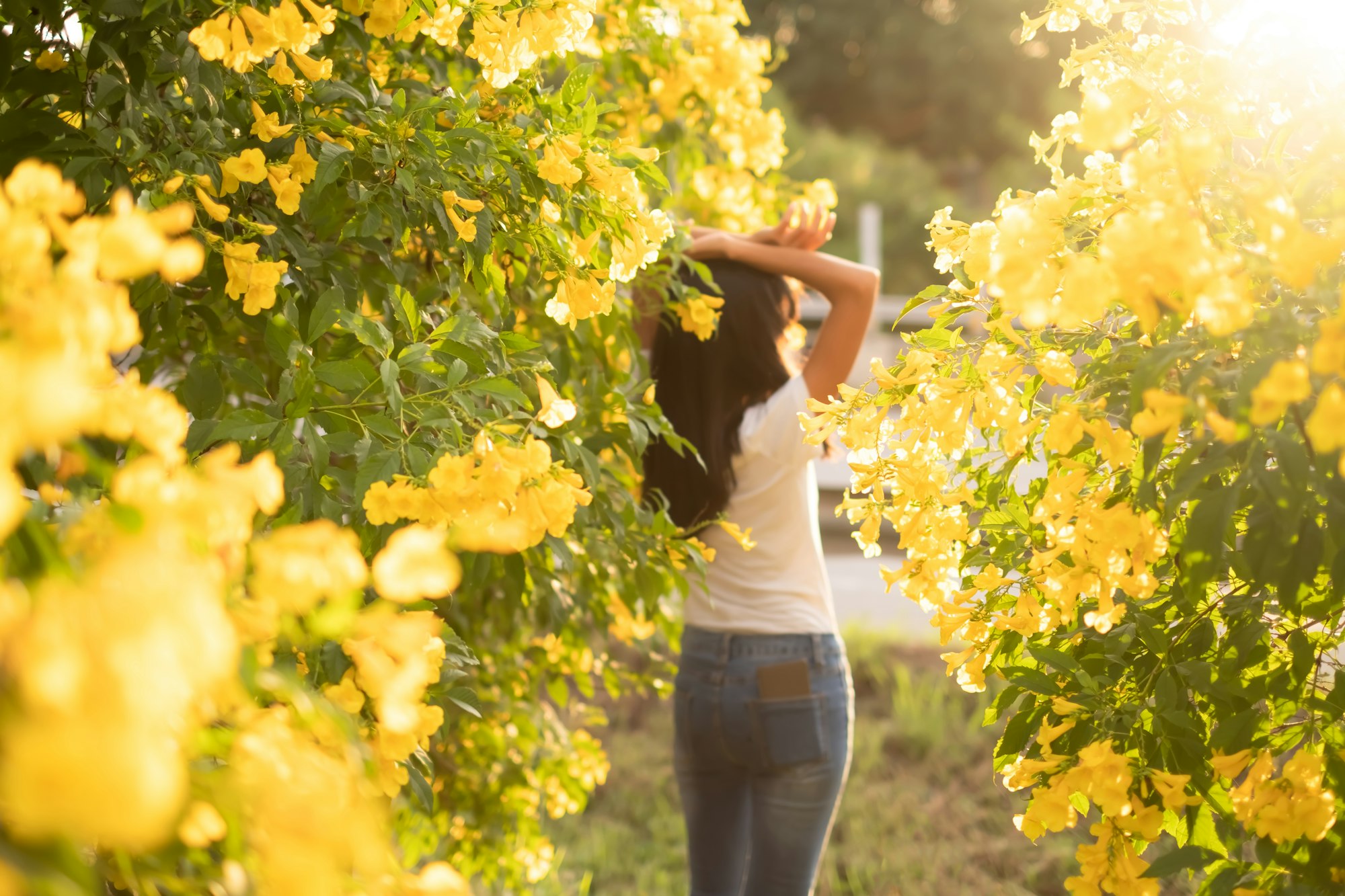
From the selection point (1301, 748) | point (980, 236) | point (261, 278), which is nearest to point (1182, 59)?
point (980, 236)

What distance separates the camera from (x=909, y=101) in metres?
16.5

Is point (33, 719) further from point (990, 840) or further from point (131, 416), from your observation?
point (990, 840)

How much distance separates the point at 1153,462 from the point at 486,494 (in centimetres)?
62

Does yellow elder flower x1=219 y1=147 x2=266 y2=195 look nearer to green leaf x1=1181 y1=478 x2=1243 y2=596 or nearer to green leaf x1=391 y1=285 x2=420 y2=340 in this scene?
green leaf x1=391 y1=285 x2=420 y2=340

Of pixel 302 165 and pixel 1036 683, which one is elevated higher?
pixel 302 165

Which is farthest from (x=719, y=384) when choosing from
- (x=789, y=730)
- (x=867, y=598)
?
(x=867, y=598)

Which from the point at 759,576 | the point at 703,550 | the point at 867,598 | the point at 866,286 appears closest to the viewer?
the point at 703,550

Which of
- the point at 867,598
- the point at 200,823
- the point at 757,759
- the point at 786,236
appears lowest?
the point at 867,598

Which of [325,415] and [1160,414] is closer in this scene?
[1160,414]

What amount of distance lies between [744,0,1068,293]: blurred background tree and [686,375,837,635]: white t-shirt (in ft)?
39.1

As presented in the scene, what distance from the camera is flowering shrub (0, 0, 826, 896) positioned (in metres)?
0.44

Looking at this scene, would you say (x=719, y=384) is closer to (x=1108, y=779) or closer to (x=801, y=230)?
(x=801, y=230)

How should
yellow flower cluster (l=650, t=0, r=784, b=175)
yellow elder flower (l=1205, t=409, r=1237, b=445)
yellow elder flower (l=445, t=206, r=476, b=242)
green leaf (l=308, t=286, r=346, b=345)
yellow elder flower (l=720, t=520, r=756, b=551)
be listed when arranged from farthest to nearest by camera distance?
yellow flower cluster (l=650, t=0, r=784, b=175)
yellow elder flower (l=720, t=520, r=756, b=551)
yellow elder flower (l=445, t=206, r=476, b=242)
green leaf (l=308, t=286, r=346, b=345)
yellow elder flower (l=1205, t=409, r=1237, b=445)

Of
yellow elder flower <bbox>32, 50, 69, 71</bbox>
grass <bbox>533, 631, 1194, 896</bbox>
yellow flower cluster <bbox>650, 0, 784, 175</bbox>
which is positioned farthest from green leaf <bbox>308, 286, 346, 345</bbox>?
grass <bbox>533, 631, 1194, 896</bbox>
